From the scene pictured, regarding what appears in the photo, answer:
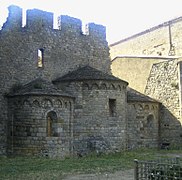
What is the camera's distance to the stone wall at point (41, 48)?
17766mm

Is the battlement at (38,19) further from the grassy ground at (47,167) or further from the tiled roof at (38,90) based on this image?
the grassy ground at (47,167)

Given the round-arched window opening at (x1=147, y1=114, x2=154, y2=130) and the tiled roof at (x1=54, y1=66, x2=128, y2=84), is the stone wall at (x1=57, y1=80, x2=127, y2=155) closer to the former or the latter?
the tiled roof at (x1=54, y1=66, x2=128, y2=84)

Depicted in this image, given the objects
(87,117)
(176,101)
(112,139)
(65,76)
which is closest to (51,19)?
(65,76)

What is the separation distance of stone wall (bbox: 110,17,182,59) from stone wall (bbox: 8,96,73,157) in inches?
517

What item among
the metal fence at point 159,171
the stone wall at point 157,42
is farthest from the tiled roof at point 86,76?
the metal fence at point 159,171

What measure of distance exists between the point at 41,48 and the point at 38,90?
11.9ft

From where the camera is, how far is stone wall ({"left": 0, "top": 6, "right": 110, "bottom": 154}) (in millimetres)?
17766

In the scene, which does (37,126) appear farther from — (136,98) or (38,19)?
(136,98)

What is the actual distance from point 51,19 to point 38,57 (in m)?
2.19

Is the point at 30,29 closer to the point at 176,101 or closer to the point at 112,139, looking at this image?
the point at 112,139

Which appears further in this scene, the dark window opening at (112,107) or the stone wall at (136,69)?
the stone wall at (136,69)

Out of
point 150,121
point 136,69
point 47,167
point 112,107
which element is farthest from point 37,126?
point 136,69

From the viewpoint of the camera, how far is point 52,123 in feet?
53.3

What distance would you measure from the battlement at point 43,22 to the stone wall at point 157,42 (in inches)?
300
